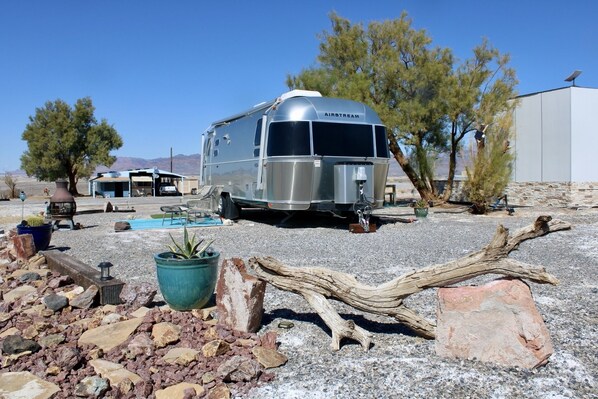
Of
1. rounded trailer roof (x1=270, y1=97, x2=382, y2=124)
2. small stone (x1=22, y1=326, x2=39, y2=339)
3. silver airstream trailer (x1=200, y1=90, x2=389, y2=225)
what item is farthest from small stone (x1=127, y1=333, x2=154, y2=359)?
rounded trailer roof (x1=270, y1=97, x2=382, y2=124)

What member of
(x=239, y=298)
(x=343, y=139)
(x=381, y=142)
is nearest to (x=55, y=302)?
(x=239, y=298)

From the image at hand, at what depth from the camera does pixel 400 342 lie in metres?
4.33

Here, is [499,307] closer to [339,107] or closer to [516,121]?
[339,107]

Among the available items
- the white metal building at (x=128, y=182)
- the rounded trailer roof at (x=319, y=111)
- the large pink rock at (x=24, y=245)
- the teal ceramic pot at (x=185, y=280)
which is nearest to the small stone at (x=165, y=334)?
the teal ceramic pot at (x=185, y=280)

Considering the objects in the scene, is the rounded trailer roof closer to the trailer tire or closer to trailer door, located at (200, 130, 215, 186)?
the trailer tire

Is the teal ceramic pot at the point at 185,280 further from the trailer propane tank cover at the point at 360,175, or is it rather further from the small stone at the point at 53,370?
the trailer propane tank cover at the point at 360,175

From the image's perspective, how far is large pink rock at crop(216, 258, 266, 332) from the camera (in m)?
4.48

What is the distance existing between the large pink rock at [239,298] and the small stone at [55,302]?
1775mm

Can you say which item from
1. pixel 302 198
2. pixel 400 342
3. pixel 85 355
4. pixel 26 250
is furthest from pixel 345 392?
pixel 302 198

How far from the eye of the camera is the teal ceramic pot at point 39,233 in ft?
28.6

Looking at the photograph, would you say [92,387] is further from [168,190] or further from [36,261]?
[168,190]

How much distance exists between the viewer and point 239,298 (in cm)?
452

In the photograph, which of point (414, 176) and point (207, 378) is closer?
point (207, 378)

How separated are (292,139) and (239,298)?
756 cm
